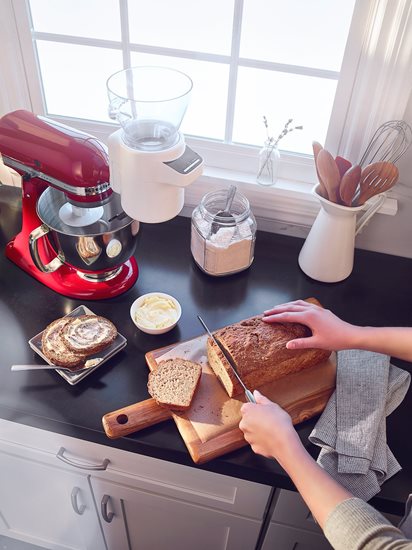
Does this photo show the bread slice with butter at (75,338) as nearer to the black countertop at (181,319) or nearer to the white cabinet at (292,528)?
the black countertop at (181,319)

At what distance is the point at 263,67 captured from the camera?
4.00ft

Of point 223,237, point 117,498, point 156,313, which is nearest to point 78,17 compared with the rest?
point 223,237

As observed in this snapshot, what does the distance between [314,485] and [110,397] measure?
0.40 metres

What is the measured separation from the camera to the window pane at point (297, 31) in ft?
3.67

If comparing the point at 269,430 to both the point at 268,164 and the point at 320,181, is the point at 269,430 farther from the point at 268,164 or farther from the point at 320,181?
the point at 268,164

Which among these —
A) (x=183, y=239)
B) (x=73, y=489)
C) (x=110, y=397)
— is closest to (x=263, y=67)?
(x=183, y=239)

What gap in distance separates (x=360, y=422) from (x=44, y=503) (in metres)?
0.86

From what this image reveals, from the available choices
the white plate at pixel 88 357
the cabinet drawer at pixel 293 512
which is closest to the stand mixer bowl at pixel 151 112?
the white plate at pixel 88 357

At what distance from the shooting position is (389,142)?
3.76 feet

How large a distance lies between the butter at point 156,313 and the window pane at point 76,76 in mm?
567

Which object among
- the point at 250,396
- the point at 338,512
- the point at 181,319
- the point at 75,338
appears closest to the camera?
the point at 338,512

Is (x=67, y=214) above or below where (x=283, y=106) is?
below

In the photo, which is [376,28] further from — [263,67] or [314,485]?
[314,485]

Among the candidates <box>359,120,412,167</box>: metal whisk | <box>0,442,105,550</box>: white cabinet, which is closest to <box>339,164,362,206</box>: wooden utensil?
<box>359,120,412,167</box>: metal whisk
